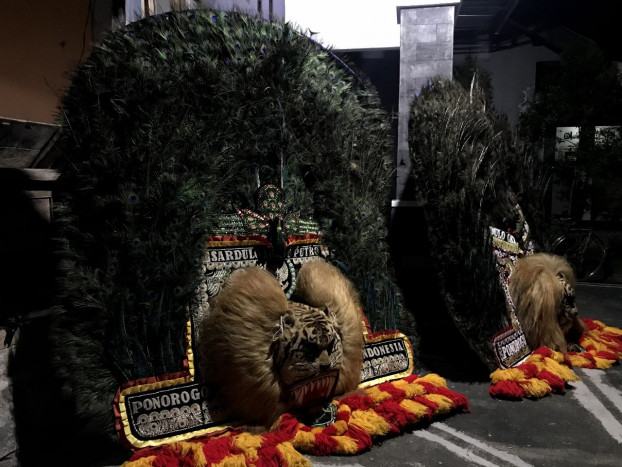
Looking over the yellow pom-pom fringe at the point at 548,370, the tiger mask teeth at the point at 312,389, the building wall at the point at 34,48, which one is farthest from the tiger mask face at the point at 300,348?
the building wall at the point at 34,48

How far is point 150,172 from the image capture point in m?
2.07

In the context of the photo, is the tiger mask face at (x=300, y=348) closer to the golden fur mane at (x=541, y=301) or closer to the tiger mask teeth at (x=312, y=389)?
the tiger mask teeth at (x=312, y=389)

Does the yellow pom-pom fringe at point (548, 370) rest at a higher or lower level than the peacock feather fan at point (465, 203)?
lower

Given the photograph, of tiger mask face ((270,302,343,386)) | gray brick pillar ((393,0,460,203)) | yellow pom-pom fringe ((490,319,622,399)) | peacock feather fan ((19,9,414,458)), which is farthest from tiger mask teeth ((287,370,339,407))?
gray brick pillar ((393,0,460,203))

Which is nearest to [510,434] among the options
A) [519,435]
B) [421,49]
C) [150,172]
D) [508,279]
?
[519,435]

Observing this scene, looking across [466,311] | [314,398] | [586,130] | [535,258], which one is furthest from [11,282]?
[586,130]

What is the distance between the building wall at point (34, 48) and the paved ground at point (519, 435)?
10.1ft

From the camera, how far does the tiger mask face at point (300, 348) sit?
81.4 inches

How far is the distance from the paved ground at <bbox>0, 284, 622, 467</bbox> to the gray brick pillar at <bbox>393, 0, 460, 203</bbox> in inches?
103

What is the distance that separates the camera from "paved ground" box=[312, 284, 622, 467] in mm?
2109

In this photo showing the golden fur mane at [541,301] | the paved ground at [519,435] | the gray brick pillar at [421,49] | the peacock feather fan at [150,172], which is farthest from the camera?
the gray brick pillar at [421,49]

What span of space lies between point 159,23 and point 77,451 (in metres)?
1.90

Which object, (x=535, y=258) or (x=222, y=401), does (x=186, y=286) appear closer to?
(x=222, y=401)

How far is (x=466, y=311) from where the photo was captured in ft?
9.98
